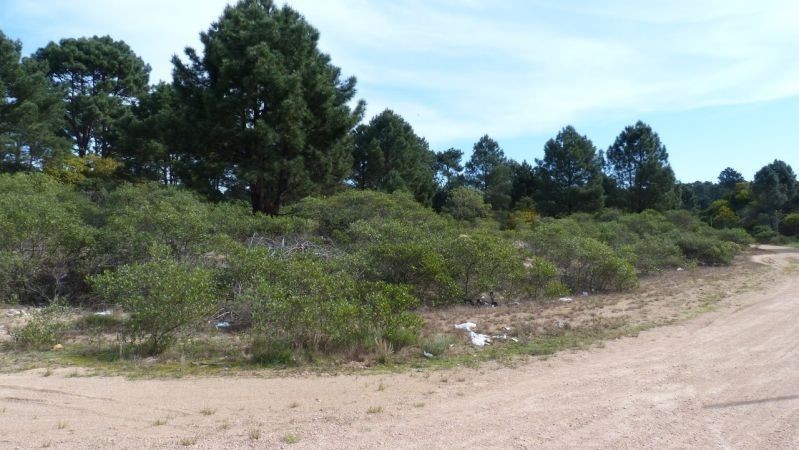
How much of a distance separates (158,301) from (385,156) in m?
30.9

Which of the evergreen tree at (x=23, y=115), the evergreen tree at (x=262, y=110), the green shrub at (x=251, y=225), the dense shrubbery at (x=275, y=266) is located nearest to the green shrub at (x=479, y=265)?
the dense shrubbery at (x=275, y=266)

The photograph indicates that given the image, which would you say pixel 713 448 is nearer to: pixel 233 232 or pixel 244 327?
pixel 244 327

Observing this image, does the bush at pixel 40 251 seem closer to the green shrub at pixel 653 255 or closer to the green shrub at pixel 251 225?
the green shrub at pixel 251 225

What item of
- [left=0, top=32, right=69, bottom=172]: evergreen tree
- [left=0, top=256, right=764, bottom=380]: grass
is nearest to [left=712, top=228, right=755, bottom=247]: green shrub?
[left=0, top=256, right=764, bottom=380]: grass

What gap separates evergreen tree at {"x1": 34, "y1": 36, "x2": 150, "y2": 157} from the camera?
36531 millimetres

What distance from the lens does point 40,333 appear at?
8.57 meters

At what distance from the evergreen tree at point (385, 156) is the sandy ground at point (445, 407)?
29.6 meters

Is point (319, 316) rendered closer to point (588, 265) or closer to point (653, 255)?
point (588, 265)

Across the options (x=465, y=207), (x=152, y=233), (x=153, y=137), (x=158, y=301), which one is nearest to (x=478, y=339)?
(x=158, y=301)

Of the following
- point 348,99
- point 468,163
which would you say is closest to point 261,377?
point 348,99

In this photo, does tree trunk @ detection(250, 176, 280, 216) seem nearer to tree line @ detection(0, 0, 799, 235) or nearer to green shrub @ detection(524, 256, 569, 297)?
tree line @ detection(0, 0, 799, 235)

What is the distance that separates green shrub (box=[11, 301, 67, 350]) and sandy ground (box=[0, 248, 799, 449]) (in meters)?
1.64

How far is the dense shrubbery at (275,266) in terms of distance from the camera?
27.6ft

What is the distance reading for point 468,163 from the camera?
62.7 m
